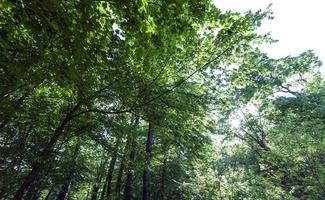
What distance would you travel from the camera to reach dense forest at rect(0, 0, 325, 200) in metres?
4.16

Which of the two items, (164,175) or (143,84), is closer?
(143,84)

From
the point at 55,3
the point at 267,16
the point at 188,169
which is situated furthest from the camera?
the point at 188,169

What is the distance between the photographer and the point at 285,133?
15758 mm

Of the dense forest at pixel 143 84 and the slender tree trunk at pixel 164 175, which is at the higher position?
the slender tree trunk at pixel 164 175

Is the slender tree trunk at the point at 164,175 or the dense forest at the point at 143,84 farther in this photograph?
the slender tree trunk at the point at 164,175

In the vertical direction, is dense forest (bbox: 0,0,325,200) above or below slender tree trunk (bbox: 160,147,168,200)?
below

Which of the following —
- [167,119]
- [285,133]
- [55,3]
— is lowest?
[55,3]

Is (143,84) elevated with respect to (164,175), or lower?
lower

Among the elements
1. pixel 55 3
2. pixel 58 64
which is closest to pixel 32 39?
pixel 58 64

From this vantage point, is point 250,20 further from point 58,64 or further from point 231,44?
point 58,64

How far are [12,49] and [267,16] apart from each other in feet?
17.1

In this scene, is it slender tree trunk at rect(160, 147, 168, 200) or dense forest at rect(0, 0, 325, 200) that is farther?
slender tree trunk at rect(160, 147, 168, 200)

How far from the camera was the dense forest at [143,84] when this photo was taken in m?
4.16

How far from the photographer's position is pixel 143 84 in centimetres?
683
